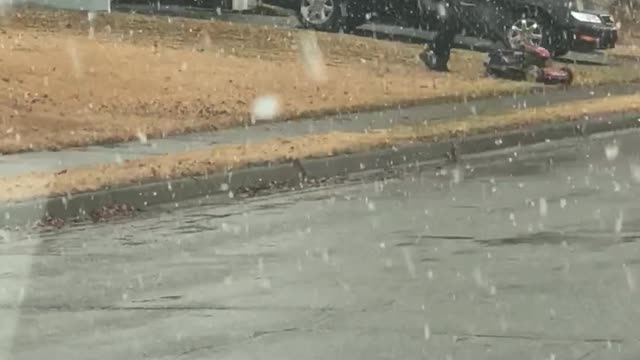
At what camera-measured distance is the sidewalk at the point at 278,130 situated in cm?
1413

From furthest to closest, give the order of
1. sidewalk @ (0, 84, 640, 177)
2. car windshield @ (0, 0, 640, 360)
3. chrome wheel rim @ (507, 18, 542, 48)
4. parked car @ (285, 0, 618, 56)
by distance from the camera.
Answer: parked car @ (285, 0, 618, 56), chrome wheel rim @ (507, 18, 542, 48), sidewalk @ (0, 84, 640, 177), car windshield @ (0, 0, 640, 360)

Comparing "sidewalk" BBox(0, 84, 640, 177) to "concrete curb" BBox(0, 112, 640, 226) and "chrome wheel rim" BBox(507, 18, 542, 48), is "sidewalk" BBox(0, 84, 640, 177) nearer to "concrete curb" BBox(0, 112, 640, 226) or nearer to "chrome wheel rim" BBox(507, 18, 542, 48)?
"concrete curb" BBox(0, 112, 640, 226)

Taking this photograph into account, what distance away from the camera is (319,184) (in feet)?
44.7

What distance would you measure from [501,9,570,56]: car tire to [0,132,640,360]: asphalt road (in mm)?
11778

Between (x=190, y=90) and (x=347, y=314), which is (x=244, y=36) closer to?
(x=190, y=90)

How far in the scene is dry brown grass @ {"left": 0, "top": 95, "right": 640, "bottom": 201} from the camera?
12.0 m

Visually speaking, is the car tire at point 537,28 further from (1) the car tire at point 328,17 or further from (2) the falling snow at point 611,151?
(2) the falling snow at point 611,151

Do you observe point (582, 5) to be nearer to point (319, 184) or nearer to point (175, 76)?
point (175, 76)

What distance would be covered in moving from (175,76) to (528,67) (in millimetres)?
6146

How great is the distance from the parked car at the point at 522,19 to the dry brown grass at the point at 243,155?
17.9ft

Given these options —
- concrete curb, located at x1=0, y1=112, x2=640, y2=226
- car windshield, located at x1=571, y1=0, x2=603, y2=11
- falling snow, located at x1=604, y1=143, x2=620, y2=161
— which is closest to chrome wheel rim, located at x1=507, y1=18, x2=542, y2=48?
car windshield, located at x1=571, y1=0, x2=603, y2=11

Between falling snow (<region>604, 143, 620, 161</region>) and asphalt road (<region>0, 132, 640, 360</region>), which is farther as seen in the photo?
falling snow (<region>604, 143, 620, 161</region>)

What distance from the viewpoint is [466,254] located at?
30.7 feet

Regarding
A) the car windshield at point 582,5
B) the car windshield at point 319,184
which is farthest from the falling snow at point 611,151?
the car windshield at point 582,5
